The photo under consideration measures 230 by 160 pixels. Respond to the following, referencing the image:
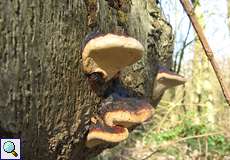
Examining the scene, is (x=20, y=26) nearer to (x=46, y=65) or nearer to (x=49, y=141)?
(x=46, y=65)

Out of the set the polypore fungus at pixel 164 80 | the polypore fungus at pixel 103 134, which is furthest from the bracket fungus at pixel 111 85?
Answer: the polypore fungus at pixel 164 80

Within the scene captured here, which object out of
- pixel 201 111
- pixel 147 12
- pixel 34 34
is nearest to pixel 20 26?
pixel 34 34

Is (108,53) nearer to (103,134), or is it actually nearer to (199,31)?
(103,134)

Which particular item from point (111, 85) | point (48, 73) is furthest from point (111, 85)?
point (48, 73)

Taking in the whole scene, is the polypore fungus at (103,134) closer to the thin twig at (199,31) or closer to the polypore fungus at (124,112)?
the polypore fungus at (124,112)

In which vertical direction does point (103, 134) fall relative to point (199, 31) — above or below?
below

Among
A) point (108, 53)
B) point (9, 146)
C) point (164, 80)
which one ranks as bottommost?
point (9, 146)

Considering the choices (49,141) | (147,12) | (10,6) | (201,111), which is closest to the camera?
(10,6)
